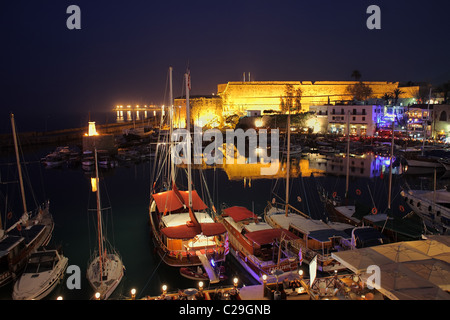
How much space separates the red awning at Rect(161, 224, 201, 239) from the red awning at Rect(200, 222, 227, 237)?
211mm

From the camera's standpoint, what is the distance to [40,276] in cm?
807

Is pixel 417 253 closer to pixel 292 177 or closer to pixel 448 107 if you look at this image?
pixel 292 177

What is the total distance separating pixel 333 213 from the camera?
12.2 metres

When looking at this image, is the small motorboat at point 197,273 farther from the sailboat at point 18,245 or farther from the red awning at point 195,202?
the sailboat at point 18,245

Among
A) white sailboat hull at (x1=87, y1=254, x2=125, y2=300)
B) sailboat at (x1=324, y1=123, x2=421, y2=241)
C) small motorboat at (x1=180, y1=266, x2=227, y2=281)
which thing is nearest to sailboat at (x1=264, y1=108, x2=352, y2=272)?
sailboat at (x1=324, y1=123, x2=421, y2=241)

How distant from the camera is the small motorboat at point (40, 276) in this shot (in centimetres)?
752

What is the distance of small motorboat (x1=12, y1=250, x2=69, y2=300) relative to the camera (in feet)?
24.7

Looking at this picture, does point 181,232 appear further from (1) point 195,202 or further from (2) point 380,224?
(2) point 380,224

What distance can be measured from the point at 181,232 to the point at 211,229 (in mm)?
806

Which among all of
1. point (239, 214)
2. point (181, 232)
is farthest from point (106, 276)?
point (239, 214)

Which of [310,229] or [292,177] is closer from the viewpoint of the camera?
[310,229]

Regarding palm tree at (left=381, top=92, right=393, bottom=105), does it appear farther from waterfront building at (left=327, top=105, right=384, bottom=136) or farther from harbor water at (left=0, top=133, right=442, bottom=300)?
harbor water at (left=0, top=133, right=442, bottom=300)
